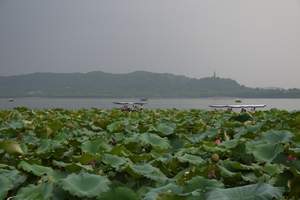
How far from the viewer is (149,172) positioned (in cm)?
260

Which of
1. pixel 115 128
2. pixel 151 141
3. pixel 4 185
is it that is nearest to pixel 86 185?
pixel 4 185

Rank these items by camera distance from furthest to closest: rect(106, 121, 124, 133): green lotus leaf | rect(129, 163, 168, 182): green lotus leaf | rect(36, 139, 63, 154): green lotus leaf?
rect(106, 121, 124, 133): green lotus leaf
rect(36, 139, 63, 154): green lotus leaf
rect(129, 163, 168, 182): green lotus leaf

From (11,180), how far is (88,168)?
1.37ft

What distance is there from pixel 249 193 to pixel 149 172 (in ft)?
2.94

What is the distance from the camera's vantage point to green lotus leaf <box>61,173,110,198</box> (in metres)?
2.19

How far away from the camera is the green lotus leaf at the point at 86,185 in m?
2.19

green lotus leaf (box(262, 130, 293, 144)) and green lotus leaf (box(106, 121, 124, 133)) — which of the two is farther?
green lotus leaf (box(106, 121, 124, 133))

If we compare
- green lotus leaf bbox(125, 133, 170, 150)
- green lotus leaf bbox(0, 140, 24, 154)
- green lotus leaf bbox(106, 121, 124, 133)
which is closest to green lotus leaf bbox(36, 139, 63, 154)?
green lotus leaf bbox(0, 140, 24, 154)

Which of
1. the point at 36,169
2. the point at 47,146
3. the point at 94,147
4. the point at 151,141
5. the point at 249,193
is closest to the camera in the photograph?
the point at 249,193

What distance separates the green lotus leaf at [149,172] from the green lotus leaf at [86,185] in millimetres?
287

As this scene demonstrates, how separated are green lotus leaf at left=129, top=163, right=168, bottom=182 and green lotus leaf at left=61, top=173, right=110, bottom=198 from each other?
287 millimetres

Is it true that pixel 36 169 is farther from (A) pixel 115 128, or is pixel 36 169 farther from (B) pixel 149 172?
(A) pixel 115 128

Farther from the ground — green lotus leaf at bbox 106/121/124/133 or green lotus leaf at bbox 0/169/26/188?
green lotus leaf at bbox 106/121/124/133

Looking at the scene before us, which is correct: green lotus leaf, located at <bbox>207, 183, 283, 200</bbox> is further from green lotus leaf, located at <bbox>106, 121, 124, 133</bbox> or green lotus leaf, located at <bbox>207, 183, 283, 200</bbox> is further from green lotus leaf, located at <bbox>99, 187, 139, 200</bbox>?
green lotus leaf, located at <bbox>106, 121, 124, 133</bbox>
